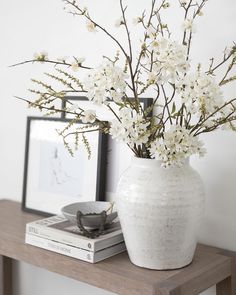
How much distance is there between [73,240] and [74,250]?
0.03m

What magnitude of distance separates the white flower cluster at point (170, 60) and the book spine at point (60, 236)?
18.0 inches

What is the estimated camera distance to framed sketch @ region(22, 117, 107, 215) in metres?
1.55

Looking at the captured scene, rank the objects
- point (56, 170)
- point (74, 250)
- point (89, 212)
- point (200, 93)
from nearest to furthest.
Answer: point (200, 93)
point (74, 250)
point (89, 212)
point (56, 170)

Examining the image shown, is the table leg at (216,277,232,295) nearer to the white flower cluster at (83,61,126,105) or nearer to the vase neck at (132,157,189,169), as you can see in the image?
the vase neck at (132,157,189,169)

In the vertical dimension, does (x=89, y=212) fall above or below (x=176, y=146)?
below

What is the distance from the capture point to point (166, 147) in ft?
3.48

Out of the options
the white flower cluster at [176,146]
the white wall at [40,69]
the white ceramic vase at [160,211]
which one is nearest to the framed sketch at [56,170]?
the white wall at [40,69]

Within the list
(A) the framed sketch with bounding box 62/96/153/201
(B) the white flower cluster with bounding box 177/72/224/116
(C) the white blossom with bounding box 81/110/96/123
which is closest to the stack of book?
(A) the framed sketch with bounding box 62/96/153/201

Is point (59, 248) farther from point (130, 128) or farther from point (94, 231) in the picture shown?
point (130, 128)

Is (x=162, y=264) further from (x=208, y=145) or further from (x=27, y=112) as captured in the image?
(x=27, y=112)

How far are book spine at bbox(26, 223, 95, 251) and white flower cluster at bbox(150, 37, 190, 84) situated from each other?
0.46 m

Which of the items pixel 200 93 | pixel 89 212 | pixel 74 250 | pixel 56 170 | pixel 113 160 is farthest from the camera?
pixel 56 170

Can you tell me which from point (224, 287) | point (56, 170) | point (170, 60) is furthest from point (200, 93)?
point (56, 170)

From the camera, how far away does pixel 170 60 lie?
104 centimetres
